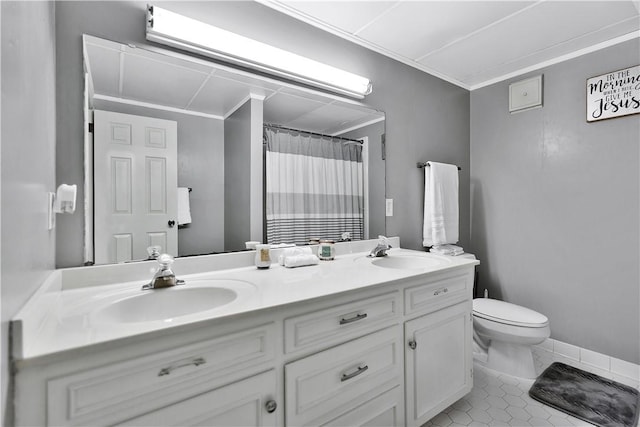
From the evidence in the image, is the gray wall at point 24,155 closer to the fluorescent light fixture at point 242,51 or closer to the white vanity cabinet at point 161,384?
the white vanity cabinet at point 161,384

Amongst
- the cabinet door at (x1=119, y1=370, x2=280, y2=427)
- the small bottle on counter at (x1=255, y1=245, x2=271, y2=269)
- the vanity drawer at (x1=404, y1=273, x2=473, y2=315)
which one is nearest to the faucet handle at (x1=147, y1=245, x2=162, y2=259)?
the small bottle on counter at (x1=255, y1=245, x2=271, y2=269)

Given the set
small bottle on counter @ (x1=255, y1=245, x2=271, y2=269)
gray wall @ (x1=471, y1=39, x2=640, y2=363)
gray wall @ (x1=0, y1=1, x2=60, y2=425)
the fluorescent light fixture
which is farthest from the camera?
gray wall @ (x1=471, y1=39, x2=640, y2=363)

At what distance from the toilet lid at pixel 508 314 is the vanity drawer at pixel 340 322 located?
1006 mm

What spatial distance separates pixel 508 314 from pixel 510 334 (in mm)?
142

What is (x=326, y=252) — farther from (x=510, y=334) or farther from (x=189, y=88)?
Result: (x=510, y=334)

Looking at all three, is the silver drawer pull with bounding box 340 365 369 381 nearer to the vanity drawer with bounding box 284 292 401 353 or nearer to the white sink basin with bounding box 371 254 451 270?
the vanity drawer with bounding box 284 292 401 353

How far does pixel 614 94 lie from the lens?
1.90 metres

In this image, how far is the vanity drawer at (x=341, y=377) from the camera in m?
0.96

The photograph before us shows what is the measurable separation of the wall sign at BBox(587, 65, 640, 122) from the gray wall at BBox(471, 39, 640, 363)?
48 millimetres

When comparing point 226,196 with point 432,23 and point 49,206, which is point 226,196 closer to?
point 49,206

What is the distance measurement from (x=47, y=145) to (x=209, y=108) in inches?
24.2

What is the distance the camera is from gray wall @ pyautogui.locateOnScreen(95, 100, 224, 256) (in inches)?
51.4

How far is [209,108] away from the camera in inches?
53.8

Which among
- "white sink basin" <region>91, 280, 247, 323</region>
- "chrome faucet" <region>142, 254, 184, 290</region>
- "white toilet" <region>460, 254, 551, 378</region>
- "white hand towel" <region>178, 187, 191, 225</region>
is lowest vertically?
"white toilet" <region>460, 254, 551, 378</region>
